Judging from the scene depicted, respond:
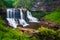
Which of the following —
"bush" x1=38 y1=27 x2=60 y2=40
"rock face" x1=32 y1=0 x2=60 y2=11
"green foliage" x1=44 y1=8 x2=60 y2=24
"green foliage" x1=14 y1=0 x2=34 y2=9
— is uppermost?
"bush" x1=38 y1=27 x2=60 y2=40

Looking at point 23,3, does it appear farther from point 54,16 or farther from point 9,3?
point 54,16

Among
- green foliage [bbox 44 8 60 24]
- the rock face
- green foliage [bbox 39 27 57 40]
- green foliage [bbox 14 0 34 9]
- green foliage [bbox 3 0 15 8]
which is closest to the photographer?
green foliage [bbox 39 27 57 40]

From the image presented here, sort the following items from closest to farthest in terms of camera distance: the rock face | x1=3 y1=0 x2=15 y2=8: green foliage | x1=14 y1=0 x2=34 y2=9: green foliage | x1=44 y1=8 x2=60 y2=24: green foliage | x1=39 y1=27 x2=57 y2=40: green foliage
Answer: x1=39 y1=27 x2=57 y2=40: green foliage < x1=44 y1=8 x2=60 y2=24: green foliage < x1=14 y1=0 x2=34 y2=9: green foliage < the rock face < x1=3 y1=0 x2=15 y2=8: green foliage

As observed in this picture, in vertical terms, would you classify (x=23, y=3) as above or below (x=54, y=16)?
above

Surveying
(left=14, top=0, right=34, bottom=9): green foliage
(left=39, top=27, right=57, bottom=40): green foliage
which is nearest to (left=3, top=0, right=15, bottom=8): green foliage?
(left=14, top=0, right=34, bottom=9): green foliage

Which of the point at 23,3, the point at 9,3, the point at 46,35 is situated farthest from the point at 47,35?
the point at 9,3

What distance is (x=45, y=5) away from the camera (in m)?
70.2

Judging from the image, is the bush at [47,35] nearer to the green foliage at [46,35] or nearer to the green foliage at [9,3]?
the green foliage at [46,35]

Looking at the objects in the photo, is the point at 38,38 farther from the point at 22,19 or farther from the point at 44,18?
the point at 44,18

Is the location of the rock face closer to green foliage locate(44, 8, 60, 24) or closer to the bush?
green foliage locate(44, 8, 60, 24)

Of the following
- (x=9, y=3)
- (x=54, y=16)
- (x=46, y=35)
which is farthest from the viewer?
(x=9, y=3)

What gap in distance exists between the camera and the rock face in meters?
68.9

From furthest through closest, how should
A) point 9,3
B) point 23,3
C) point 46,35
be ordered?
1. point 9,3
2. point 23,3
3. point 46,35

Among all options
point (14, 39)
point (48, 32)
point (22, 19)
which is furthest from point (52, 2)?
point (14, 39)
